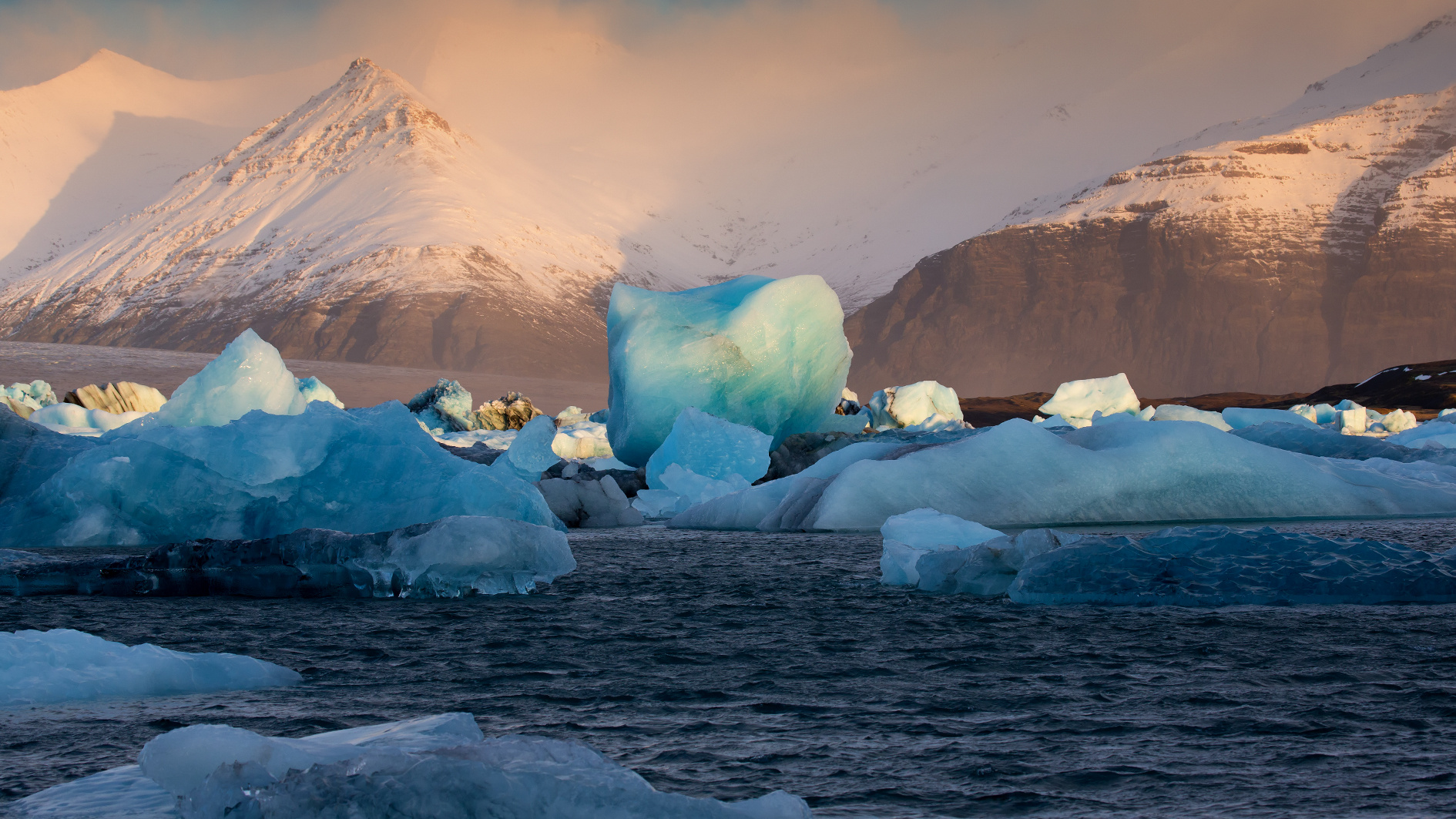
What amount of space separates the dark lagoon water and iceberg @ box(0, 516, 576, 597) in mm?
300

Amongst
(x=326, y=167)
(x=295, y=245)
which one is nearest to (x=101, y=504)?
(x=295, y=245)

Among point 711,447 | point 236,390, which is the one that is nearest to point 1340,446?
point 711,447

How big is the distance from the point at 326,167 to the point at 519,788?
191 metres

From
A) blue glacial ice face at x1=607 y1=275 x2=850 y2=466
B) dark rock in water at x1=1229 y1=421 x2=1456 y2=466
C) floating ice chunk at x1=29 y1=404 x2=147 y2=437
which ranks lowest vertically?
dark rock in water at x1=1229 y1=421 x2=1456 y2=466

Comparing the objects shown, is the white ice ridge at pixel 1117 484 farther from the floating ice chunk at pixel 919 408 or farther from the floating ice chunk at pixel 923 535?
the floating ice chunk at pixel 919 408

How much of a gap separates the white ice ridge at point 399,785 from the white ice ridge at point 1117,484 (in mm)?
10254

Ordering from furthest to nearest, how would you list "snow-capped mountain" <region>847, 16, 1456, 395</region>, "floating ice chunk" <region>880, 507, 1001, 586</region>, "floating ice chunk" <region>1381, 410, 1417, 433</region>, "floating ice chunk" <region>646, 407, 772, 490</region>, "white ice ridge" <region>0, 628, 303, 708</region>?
"snow-capped mountain" <region>847, 16, 1456, 395</region> → "floating ice chunk" <region>1381, 410, 1417, 433</region> → "floating ice chunk" <region>646, 407, 772, 490</region> → "floating ice chunk" <region>880, 507, 1001, 586</region> → "white ice ridge" <region>0, 628, 303, 708</region>

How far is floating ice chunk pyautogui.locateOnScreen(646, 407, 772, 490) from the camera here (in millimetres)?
19422

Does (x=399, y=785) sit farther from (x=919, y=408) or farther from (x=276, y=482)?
(x=919, y=408)

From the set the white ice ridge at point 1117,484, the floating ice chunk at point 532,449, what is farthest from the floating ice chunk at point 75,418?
the white ice ridge at point 1117,484

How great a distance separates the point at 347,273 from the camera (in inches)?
5285

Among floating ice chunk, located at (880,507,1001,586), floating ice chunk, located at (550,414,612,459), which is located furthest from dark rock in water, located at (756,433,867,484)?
floating ice chunk, located at (550,414,612,459)

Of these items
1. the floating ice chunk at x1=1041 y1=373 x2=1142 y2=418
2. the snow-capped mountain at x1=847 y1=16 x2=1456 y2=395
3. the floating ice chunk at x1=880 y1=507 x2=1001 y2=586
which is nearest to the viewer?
the floating ice chunk at x1=880 y1=507 x2=1001 y2=586

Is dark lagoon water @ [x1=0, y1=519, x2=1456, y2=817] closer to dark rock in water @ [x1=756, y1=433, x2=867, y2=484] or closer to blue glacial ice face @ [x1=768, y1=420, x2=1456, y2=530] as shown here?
blue glacial ice face @ [x1=768, y1=420, x2=1456, y2=530]
